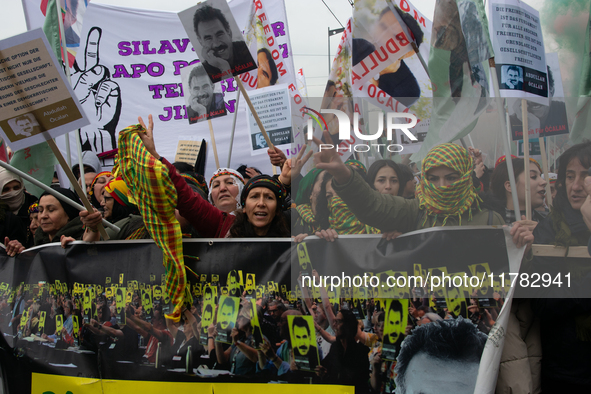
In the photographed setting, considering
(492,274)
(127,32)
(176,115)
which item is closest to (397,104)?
(492,274)

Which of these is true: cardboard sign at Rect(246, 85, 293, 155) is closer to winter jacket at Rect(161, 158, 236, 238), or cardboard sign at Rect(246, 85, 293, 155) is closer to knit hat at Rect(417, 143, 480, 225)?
winter jacket at Rect(161, 158, 236, 238)

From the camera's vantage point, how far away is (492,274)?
2.35m

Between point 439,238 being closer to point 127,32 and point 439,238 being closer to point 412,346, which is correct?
point 412,346

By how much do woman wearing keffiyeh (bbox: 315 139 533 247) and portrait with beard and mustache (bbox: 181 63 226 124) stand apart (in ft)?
9.07

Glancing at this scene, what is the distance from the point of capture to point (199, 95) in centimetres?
504

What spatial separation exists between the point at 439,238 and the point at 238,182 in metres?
1.88

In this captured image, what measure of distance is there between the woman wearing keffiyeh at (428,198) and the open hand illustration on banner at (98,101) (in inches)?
184

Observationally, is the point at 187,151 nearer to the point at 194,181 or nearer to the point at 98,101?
the point at 98,101

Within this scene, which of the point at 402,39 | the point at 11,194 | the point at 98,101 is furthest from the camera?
the point at 98,101

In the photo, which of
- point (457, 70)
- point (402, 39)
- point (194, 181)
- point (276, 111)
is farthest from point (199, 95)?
point (457, 70)

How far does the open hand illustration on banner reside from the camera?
249 inches

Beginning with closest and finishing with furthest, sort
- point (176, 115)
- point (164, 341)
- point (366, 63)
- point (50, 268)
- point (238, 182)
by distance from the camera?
1. point (164, 341)
2. point (50, 268)
3. point (366, 63)
4. point (238, 182)
5. point (176, 115)

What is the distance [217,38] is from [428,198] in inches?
79.9

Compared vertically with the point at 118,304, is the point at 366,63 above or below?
above
